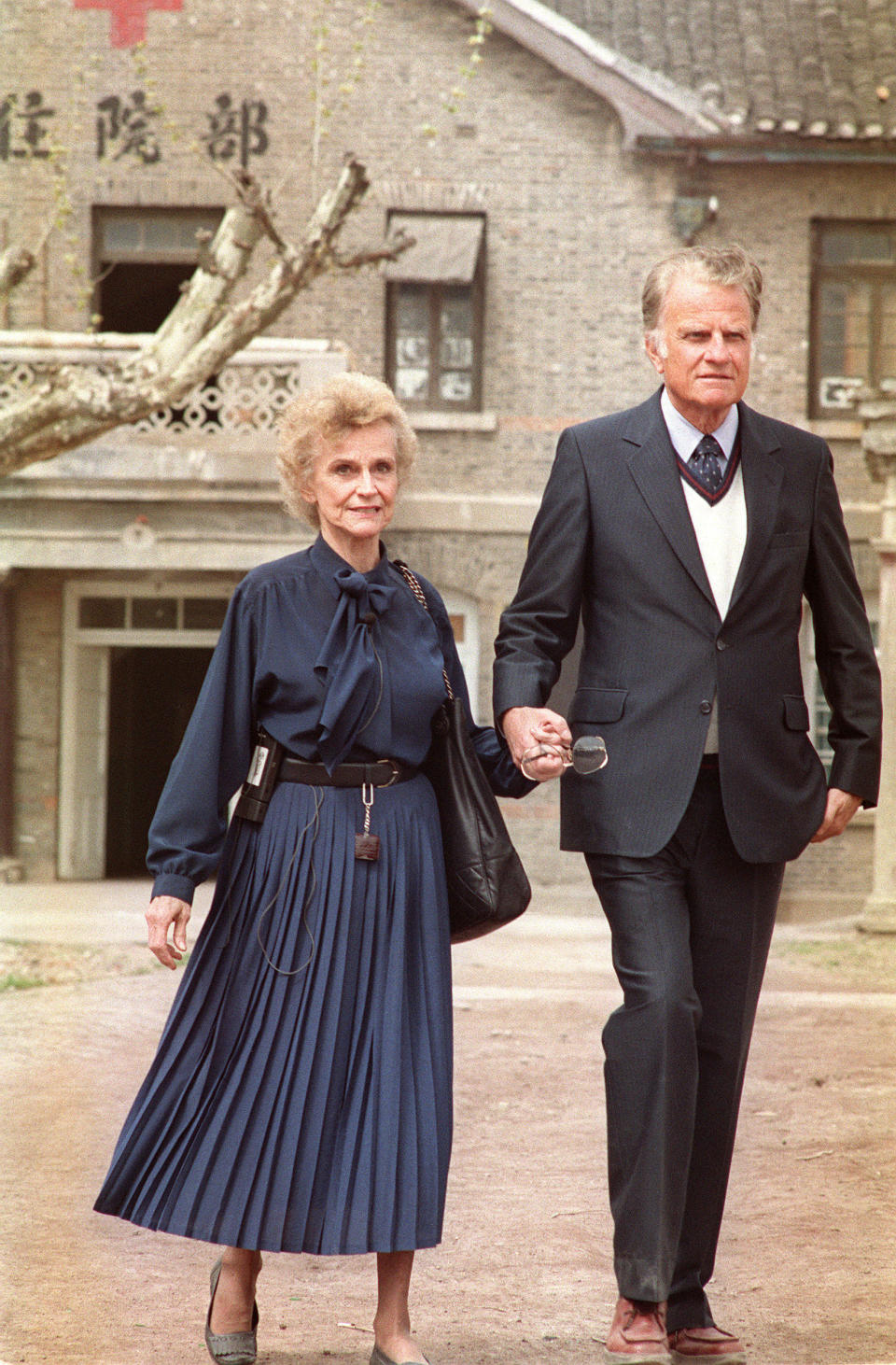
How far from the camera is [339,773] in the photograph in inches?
138

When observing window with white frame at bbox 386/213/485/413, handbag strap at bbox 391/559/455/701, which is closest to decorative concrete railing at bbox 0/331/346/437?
window with white frame at bbox 386/213/485/413

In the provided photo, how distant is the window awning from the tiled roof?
7.18ft

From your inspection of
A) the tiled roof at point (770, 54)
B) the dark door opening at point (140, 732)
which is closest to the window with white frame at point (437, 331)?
the tiled roof at point (770, 54)

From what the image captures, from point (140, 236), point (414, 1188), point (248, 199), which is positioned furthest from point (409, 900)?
point (140, 236)

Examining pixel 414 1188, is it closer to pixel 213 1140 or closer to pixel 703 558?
pixel 213 1140

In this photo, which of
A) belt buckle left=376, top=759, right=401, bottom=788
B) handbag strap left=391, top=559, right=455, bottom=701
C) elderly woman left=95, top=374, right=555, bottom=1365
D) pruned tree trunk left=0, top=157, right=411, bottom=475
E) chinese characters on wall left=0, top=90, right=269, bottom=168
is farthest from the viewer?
chinese characters on wall left=0, top=90, right=269, bottom=168

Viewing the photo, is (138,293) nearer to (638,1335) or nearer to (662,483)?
(662,483)

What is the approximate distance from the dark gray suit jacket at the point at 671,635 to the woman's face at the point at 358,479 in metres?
0.33

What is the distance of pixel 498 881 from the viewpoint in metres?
3.60

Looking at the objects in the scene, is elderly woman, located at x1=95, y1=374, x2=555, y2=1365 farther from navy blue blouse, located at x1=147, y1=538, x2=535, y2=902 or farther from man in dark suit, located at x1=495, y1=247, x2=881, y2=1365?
man in dark suit, located at x1=495, y1=247, x2=881, y2=1365

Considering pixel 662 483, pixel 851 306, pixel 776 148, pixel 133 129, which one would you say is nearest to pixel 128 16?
pixel 133 129

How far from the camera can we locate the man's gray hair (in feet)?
11.4

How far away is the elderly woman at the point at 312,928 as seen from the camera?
333 centimetres

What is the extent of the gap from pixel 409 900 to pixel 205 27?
1413 centimetres
